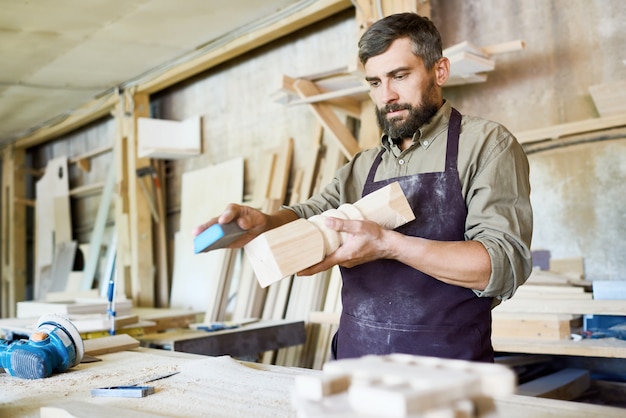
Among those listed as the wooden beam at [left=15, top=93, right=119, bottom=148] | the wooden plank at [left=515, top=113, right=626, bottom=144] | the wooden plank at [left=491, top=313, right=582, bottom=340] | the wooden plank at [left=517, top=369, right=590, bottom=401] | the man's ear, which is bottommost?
the wooden plank at [left=517, top=369, right=590, bottom=401]

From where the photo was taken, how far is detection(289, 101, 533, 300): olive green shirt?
167cm

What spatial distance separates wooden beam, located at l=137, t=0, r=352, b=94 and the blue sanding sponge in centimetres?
258

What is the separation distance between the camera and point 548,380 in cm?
299

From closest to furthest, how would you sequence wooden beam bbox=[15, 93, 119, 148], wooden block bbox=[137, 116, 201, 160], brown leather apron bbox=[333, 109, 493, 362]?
brown leather apron bbox=[333, 109, 493, 362]
wooden block bbox=[137, 116, 201, 160]
wooden beam bbox=[15, 93, 119, 148]

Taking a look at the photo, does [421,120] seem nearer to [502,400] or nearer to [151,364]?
[502,400]

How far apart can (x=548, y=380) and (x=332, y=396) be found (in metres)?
2.48

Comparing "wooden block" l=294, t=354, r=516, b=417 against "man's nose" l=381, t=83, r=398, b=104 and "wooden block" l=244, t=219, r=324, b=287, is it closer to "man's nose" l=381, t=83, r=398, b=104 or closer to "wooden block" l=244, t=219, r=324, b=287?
"wooden block" l=244, t=219, r=324, b=287

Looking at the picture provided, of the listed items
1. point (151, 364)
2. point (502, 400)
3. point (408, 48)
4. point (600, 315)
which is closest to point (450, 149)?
point (408, 48)

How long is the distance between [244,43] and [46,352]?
305cm

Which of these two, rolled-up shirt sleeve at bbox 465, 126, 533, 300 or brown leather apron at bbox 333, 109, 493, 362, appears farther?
brown leather apron at bbox 333, 109, 493, 362

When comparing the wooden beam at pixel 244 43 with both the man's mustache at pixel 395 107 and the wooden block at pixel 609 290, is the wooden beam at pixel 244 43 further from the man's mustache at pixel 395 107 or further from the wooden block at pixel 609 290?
the wooden block at pixel 609 290

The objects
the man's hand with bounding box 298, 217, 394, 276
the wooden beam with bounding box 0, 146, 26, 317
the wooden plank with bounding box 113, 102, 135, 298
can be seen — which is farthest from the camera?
the wooden beam with bounding box 0, 146, 26, 317

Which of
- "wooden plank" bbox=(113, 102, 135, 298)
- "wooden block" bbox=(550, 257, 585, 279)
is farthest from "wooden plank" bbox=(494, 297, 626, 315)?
"wooden plank" bbox=(113, 102, 135, 298)

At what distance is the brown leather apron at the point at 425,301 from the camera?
5.99 ft
